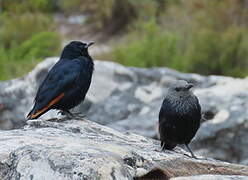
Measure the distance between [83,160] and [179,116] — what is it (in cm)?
149

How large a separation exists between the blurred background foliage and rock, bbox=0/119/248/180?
5.63 metres

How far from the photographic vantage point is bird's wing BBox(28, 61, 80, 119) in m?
5.43

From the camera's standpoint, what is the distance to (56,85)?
18.1 ft

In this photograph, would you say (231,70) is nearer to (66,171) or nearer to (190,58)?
(190,58)

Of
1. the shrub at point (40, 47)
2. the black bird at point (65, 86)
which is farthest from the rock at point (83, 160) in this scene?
the shrub at point (40, 47)

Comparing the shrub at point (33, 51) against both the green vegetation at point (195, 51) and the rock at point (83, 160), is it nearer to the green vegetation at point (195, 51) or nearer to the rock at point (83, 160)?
the green vegetation at point (195, 51)

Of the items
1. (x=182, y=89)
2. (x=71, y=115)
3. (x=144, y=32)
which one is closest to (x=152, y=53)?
(x=144, y=32)

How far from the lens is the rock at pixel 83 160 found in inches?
131

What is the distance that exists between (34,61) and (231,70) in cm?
292

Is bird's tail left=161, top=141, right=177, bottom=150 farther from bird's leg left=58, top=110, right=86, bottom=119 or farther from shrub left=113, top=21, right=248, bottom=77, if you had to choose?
shrub left=113, top=21, right=248, bottom=77

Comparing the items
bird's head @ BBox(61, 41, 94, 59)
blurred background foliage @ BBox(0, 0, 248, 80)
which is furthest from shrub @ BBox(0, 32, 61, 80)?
bird's head @ BBox(61, 41, 94, 59)

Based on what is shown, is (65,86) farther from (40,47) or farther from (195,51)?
(40,47)

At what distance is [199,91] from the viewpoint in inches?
276

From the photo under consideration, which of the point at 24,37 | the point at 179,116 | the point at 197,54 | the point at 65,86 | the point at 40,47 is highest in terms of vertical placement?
the point at 179,116
